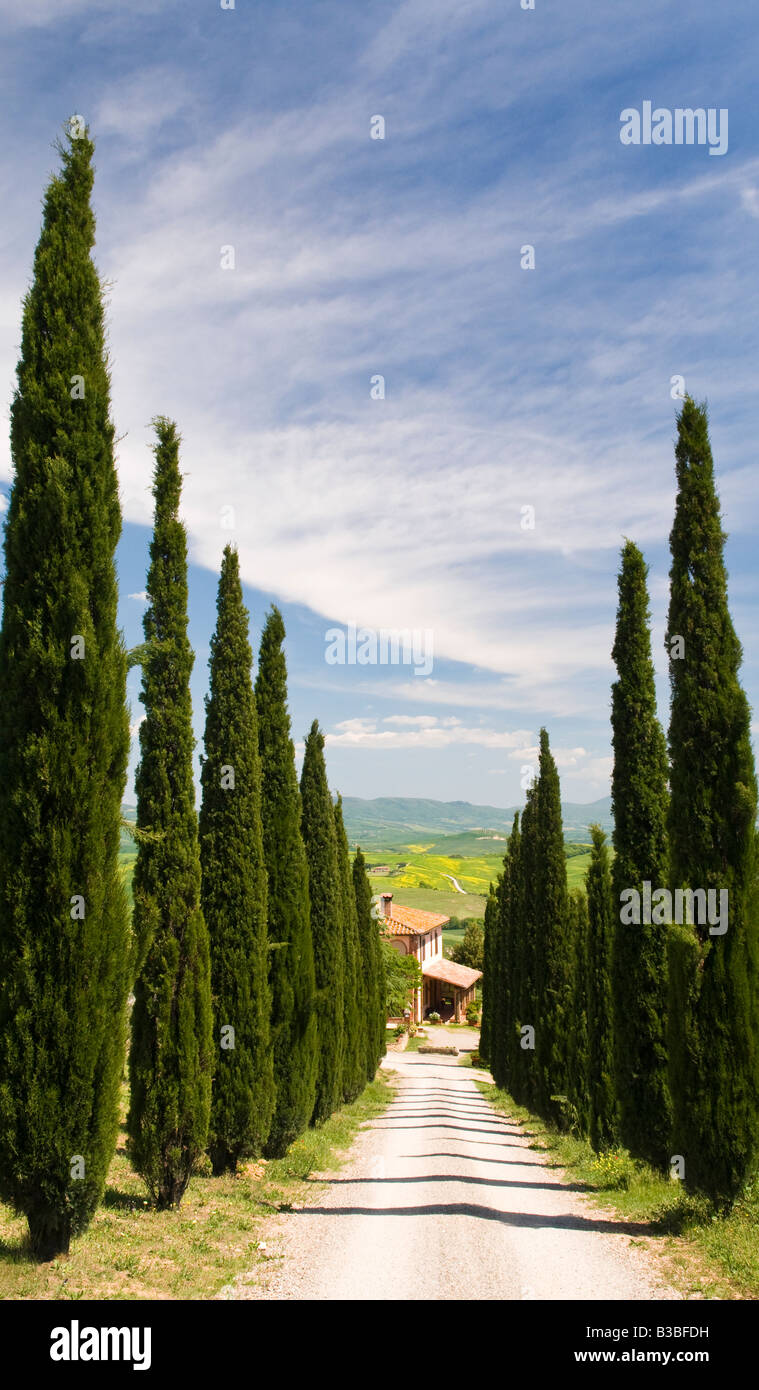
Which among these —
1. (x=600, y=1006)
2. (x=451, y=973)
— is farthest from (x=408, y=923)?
(x=600, y=1006)

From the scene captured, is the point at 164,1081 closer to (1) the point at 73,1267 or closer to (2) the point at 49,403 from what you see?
(1) the point at 73,1267

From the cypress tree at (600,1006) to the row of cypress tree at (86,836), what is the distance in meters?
6.30

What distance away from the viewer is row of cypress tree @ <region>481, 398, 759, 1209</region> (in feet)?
30.6

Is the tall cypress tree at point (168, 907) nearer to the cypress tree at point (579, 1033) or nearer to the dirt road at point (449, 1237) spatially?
the dirt road at point (449, 1237)

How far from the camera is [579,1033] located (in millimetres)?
18062

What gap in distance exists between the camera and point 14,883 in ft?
23.2

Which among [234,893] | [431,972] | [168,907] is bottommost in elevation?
[431,972]

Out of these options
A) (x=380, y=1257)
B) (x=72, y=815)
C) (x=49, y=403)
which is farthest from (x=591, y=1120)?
(x=49, y=403)

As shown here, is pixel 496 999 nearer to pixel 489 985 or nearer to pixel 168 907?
pixel 489 985

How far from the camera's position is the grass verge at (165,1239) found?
21.5 feet

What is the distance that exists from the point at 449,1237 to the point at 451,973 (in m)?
57.6

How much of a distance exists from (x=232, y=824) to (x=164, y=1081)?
407 cm
